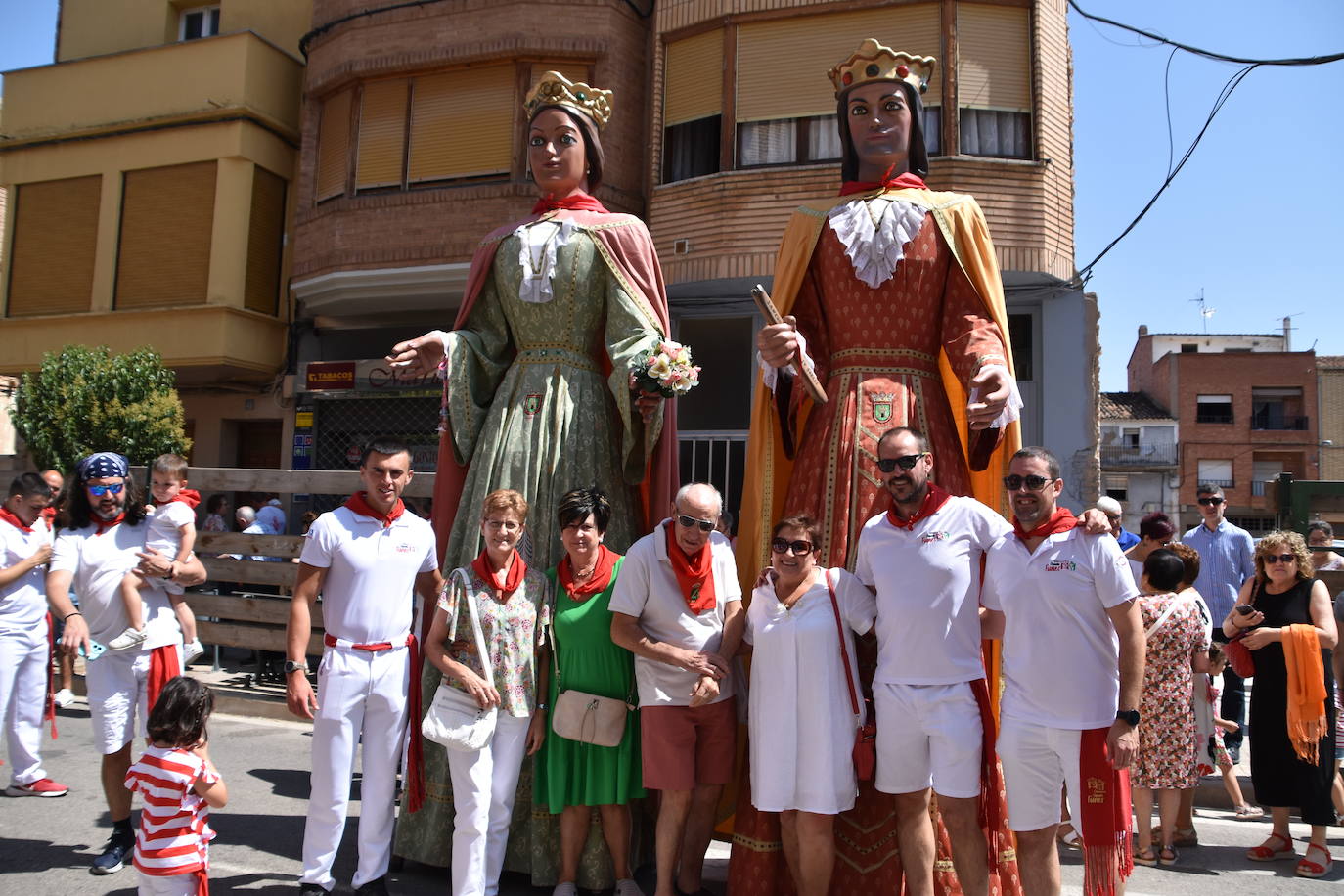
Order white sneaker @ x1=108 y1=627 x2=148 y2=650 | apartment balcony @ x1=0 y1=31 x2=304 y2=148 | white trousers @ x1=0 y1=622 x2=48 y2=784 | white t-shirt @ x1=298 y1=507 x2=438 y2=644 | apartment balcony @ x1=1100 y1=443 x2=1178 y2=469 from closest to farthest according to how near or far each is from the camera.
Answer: white t-shirt @ x1=298 y1=507 x2=438 y2=644 → white sneaker @ x1=108 y1=627 x2=148 y2=650 → white trousers @ x1=0 y1=622 x2=48 y2=784 → apartment balcony @ x1=0 y1=31 x2=304 y2=148 → apartment balcony @ x1=1100 y1=443 x2=1178 y2=469

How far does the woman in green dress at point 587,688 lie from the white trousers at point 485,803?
213 mm

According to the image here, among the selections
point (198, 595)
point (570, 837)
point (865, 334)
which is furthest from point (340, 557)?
point (198, 595)

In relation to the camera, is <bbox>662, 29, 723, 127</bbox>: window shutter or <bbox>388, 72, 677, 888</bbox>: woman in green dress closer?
<bbox>388, 72, 677, 888</bbox>: woman in green dress

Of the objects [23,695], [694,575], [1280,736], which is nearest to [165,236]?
[23,695]

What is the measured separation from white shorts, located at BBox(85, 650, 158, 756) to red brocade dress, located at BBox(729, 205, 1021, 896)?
104 inches

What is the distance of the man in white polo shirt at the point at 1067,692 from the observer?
10.5 feet

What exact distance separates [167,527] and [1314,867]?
558cm

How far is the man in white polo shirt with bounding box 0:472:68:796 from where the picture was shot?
204 inches

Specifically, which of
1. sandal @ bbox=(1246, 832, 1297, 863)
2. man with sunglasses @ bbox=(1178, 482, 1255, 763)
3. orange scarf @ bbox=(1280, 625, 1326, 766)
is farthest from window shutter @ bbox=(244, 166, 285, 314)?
sandal @ bbox=(1246, 832, 1297, 863)

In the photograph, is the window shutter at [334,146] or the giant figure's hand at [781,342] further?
the window shutter at [334,146]

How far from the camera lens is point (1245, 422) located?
3891 centimetres

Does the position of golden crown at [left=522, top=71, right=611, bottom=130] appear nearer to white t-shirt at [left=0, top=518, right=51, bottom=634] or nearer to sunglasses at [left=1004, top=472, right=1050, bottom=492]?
sunglasses at [left=1004, top=472, right=1050, bottom=492]

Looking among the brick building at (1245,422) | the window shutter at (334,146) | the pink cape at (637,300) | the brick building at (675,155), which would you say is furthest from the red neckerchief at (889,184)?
the brick building at (1245,422)

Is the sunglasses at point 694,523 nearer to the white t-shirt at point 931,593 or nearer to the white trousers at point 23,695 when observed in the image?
the white t-shirt at point 931,593
